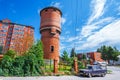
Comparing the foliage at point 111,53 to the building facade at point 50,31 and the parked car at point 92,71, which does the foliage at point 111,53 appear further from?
the parked car at point 92,71

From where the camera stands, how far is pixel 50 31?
35.1 m

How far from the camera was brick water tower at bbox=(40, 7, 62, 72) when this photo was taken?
3503 centimetres

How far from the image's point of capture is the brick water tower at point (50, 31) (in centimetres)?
3503

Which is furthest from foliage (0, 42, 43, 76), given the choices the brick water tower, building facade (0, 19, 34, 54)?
building facade (0, 19, 34, 54)

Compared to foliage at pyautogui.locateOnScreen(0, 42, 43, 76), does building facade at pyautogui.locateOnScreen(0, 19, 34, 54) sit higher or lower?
higher

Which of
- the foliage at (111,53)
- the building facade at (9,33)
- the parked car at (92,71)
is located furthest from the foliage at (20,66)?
the foliage at (111,53)

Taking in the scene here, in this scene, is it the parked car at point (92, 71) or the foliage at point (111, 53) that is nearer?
the parked car at point (92, 71)

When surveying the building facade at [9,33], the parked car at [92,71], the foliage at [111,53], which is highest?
the building facade at [9,33]

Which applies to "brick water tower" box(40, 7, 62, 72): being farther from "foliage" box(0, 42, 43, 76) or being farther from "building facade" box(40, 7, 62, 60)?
"foliage" box(0, 42, 43, 76)

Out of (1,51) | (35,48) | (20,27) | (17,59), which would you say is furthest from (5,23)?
(17,59)

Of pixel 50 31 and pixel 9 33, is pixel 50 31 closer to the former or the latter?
pixel 50 31

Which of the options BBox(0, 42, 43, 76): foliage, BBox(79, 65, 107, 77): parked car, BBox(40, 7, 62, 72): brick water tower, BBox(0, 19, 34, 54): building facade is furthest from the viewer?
BBox(0, 19, 34, 54): building facade

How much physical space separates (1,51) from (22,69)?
149 ft

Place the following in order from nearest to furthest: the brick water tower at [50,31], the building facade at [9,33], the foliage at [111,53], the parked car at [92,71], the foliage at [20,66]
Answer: the foliage at [20,66]
the parked car at [92,71]
the brick water tower at [50,31]
the building facade at [9,33]
the foliage at [111,53]
